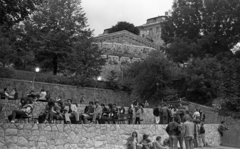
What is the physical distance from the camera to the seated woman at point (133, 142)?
547 inches

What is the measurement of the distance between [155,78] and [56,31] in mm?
11970

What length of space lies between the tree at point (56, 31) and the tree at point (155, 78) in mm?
7804

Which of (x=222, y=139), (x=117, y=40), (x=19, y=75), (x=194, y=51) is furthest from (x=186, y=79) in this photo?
(x=117, y=40)

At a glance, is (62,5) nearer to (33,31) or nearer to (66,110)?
(33,31)

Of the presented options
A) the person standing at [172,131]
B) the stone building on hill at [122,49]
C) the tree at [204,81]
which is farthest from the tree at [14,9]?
the stone building on hill at [122,49]

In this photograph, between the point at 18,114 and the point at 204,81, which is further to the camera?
the point at 204,81

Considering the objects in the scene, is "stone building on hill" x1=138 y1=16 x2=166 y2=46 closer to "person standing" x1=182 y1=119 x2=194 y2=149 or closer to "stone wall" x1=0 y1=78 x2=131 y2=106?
"stone wall" x1=0 y1=78 x2=131 y2=106

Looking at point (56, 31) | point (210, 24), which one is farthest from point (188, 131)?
point (210, 24)

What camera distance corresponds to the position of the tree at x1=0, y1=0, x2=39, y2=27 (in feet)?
42.0

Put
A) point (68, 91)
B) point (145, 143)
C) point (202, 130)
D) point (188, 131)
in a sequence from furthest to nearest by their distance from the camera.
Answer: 1. point (68, 91)
2. point (202, 130)
3. point (188, 131)
4. point (145, 143)

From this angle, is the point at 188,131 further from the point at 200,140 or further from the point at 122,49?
the point at 122,49

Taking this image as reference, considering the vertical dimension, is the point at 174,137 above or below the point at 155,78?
below

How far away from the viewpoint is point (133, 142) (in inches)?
549

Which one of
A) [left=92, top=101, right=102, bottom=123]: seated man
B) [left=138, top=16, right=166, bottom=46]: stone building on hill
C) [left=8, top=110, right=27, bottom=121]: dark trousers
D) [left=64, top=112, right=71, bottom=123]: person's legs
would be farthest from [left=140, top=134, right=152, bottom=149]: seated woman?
[left=138, top=16, right=166, bottom=46]: stone building on hill
